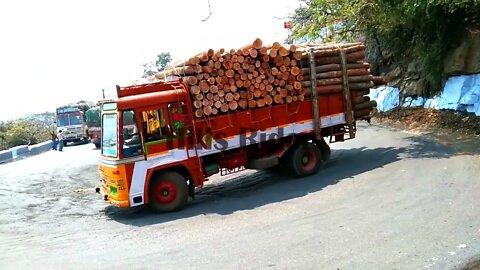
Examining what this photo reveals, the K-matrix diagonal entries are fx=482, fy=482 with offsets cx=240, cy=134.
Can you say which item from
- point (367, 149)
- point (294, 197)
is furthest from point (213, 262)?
point (367, 149)

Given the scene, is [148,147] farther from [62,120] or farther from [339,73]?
[62,120]

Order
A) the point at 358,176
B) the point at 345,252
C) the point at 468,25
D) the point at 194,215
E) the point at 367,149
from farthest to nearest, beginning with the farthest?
1. the point at 468,25
2. the point at 367,149
3. the point at 358,176
4. the point at 194,215
5. the point at 345,252

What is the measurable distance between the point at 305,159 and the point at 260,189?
1.51m

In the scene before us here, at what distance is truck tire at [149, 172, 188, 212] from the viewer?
975cm

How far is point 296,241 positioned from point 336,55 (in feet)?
22.5

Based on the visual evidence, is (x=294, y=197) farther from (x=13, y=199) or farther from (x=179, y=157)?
(x=13, y=199)

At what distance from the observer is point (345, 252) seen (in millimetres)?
6207

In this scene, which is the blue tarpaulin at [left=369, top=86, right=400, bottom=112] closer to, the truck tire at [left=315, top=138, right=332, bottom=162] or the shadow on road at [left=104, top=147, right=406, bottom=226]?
the shadow on road at [left=104, top=147, right=406, bottom=226]

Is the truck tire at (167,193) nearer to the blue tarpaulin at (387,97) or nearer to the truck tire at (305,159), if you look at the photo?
the truck tire at (305,159)

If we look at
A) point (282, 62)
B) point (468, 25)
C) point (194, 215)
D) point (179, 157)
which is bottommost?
point (194, 215)

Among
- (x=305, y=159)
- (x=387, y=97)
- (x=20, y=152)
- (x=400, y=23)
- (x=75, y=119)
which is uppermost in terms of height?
(x=400, y=23)

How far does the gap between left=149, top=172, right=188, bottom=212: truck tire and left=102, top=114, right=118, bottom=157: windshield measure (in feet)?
3.41

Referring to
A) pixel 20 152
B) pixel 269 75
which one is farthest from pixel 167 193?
pixel 20 152

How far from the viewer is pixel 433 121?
17.1 m
